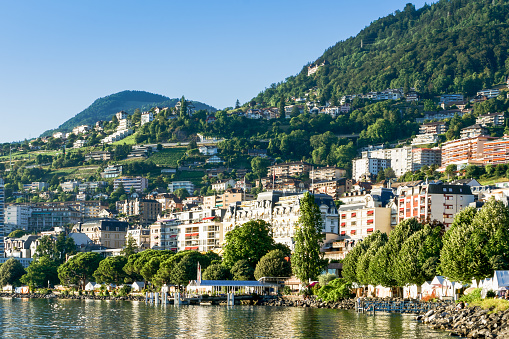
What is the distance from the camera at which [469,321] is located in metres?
61.3

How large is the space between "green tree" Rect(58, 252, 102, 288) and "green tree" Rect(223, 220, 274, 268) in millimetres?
46042

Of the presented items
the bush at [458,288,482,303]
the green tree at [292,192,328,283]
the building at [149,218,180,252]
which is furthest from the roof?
the building at [149,218,180,252]

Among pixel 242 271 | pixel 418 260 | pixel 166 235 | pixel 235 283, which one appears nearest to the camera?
pixel 418 260

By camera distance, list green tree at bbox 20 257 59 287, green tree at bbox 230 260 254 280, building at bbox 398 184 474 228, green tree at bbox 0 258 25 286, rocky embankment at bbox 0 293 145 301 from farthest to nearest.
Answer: green tree at bbox 0 258 25 286
green tree at bbox 20 257 59 287
rocky embankment at bbox 0 293 145 301
building at bbox 398 184 474 228
green tree at bbox 230 260 254 280

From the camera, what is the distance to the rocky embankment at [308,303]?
93.1m

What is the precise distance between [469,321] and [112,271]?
96.3 metres

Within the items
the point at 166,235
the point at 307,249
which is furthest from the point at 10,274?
the point at 307,249

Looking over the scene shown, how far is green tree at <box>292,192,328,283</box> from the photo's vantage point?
105312mm

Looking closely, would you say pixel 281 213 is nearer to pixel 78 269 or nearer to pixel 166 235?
pixel 78 269

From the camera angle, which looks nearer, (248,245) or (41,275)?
(248,245)

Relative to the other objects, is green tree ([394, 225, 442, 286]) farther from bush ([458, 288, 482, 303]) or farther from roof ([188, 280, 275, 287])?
roof ([188, 280, 275, 287])

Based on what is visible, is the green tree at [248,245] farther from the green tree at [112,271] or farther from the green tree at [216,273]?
the green tree at [112,271]

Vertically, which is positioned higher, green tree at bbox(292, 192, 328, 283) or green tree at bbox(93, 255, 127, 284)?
green tree at bbox(292, 192, 328, 283)

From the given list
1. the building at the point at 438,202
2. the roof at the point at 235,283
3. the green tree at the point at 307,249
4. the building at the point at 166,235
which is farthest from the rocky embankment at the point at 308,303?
the building at the point at 166,235
